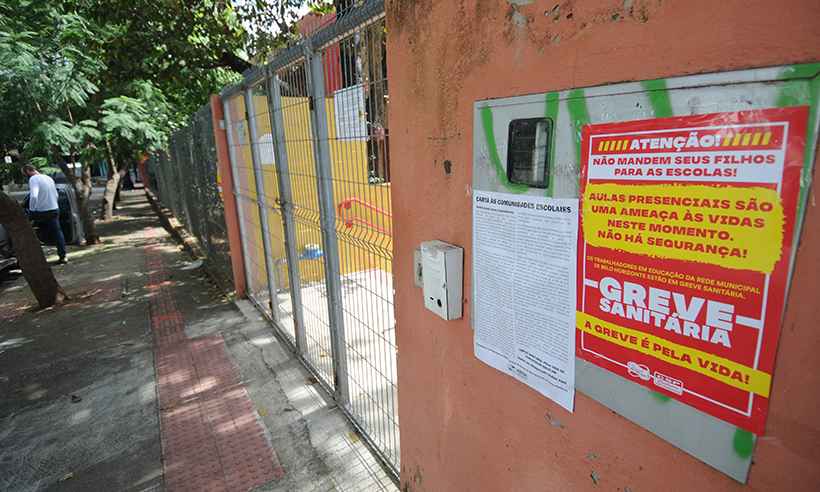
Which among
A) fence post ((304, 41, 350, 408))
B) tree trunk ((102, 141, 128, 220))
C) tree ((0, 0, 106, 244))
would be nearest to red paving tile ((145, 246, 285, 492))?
fence post ((304, 41, 350, 408))

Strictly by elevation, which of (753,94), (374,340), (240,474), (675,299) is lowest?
(240,474)

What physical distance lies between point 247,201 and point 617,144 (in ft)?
15.6

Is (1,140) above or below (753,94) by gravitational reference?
above

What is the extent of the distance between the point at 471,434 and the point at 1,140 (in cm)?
924

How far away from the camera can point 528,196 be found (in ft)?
4.01

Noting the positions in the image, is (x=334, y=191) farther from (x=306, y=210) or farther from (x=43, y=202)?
(x=43, y=202)

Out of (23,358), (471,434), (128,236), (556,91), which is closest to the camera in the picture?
(556,91)

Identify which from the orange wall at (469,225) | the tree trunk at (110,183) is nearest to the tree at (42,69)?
the tree trunk at (110,183)

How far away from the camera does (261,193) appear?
4.37 metres

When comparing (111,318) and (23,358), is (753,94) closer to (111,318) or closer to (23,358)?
(23,358)

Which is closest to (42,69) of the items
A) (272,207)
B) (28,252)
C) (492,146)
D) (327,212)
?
(28,252)

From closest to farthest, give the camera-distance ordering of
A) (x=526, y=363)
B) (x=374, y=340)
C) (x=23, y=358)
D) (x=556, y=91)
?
(x=556, y=91) → (x=526, y=363) → (x=374, y=340) → (x=23, y=358)

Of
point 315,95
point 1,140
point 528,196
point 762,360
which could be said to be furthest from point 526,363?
point 1,140

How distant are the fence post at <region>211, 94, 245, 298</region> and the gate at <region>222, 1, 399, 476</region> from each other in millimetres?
680
